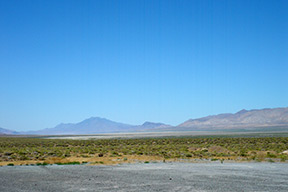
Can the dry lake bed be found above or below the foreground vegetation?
below

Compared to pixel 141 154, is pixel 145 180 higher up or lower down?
lower down

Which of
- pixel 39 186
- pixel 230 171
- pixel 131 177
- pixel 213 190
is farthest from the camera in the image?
pixel 230 171

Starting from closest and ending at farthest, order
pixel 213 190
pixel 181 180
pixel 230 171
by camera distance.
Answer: pixel 213 190 → pixel 181 180 → pixel 230 171

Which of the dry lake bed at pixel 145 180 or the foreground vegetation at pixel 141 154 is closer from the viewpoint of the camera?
the dry lake bed at pixel 145 180

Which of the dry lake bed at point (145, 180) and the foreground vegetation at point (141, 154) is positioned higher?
the foreground vegetation at point (141, 154)

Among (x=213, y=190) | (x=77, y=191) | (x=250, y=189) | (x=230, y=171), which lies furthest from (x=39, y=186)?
(x=230, y=171)

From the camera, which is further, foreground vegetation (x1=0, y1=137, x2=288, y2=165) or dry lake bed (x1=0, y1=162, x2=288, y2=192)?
foreground vegetation (x1=0, y1=137, x2=288, y2=165)

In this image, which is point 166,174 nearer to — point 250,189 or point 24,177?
point 250,189

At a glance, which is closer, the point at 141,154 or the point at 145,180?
the point at 145,180

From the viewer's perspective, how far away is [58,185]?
1306cm

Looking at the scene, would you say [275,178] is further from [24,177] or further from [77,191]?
[24,177]

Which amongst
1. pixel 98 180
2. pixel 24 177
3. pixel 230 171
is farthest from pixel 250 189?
pixel 24 177

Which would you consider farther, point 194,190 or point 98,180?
point 98,180

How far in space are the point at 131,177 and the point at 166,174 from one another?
6.67 feet
